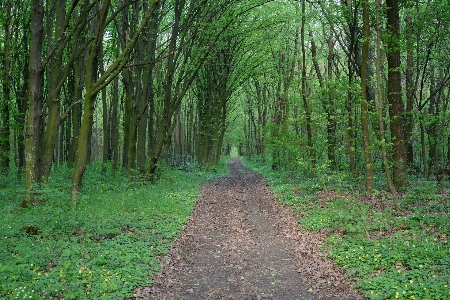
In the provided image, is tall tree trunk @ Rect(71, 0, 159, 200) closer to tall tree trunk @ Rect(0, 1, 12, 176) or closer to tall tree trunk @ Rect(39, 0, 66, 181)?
tall tree trunk @ Rect(39, 0, 66, 181)

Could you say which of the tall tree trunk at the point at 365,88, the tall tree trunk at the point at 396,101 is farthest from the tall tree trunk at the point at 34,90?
the tall tree trunk at the point at 396,101

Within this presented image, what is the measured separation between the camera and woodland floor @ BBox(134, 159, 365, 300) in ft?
19.7

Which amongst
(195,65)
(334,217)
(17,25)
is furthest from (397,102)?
(17,25)

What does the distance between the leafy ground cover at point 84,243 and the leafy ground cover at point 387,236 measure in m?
3.69

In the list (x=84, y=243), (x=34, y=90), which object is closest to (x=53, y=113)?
(x=34, y=90)

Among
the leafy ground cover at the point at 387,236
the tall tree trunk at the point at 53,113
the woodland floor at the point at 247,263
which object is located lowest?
the woodland floor at the point at 247,263

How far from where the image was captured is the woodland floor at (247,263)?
602 cm

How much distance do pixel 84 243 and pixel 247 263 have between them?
11.1ft

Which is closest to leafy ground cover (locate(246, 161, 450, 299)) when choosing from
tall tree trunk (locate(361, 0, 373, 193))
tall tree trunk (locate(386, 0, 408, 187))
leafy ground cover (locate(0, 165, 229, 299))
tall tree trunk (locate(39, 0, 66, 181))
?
tall tree trunk (locate(386, 0, 408, 187))

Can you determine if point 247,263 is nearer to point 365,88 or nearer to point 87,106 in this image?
point 87,106

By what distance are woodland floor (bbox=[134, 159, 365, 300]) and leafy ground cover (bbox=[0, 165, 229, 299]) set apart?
0.39 m

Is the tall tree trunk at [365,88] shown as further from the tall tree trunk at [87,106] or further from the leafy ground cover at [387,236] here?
the tall tree trunk at [87,106]

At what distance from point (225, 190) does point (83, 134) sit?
9118 mm

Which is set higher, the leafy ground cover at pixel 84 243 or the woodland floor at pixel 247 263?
the leafy ground cover at pixel 84 243
